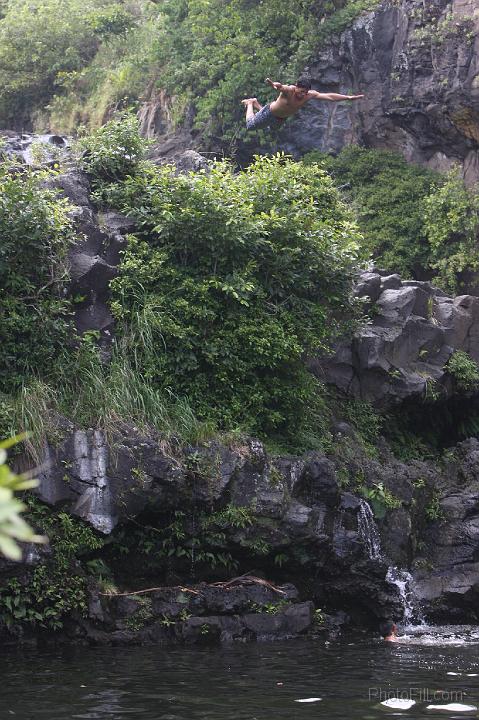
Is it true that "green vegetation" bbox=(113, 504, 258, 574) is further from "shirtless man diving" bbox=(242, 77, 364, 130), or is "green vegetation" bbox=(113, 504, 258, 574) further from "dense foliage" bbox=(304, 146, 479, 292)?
"dense foliage" bbox=(304, 146, 479, 292)

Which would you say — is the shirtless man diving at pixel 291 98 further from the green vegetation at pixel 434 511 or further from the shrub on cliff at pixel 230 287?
the green vegetation at pixel 434 511

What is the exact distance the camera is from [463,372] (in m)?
15.6

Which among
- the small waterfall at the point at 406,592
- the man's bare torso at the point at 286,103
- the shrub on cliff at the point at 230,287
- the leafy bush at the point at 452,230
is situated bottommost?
the small waterfall at the point at 406,592

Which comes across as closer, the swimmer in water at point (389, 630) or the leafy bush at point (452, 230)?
the swimmer in water at point (389, 630)

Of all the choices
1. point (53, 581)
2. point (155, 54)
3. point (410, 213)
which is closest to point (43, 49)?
point (155, 54)

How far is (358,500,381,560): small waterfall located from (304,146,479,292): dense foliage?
7797mm

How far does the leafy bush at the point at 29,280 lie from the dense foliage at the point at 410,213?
29.4 feet

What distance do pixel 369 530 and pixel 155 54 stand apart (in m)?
15.9

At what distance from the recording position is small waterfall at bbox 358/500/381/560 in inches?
461

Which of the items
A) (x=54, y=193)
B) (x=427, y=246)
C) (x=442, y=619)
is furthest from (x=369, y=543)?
(x=427, y=246)

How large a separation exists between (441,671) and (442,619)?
148 inches

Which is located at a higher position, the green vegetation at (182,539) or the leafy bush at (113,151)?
the leafy bush at (113,151)

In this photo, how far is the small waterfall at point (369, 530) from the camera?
11711 mm

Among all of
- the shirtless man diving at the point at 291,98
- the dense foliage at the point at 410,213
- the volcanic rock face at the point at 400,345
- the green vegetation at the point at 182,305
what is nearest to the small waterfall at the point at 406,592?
the green vegetation at the point at 182,305
